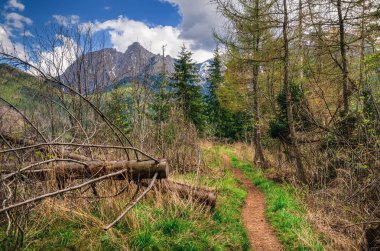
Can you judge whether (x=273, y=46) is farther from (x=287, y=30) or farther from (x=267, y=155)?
(x=267, y=155)

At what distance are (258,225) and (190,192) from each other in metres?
1.67

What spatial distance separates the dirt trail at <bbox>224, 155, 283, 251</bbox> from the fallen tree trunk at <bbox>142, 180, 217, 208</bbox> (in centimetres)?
95

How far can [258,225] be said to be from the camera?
5.77 m

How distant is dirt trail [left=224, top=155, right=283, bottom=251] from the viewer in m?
4.81

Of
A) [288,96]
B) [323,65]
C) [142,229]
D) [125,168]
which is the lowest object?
[142,229]

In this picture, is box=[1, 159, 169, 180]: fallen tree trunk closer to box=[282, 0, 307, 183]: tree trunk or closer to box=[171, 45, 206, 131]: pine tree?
box=[282, 0, 307, 183]: tree trunk

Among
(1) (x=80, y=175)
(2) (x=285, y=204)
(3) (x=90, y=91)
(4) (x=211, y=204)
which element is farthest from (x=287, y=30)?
(1) (x=80, y=175)

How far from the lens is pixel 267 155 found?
1552 cm

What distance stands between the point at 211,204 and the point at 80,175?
8.81ft

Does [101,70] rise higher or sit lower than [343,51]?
lower

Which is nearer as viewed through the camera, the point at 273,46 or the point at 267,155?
the point at 273,46

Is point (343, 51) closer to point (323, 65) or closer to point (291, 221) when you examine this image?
point (323, 65)

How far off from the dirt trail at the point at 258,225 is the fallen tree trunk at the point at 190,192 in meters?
0.95

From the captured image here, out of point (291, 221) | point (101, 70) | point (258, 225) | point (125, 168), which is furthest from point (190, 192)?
point (101, 70)
